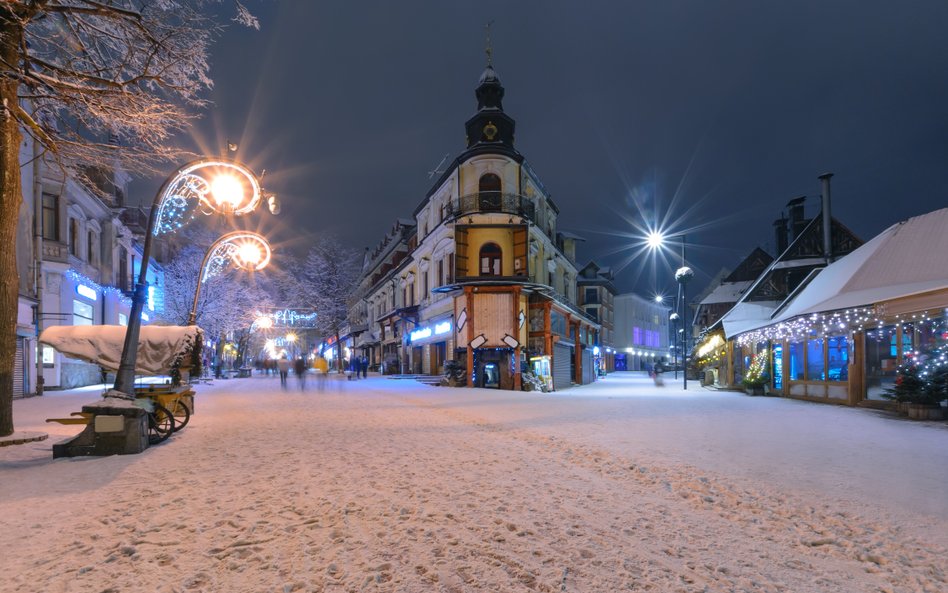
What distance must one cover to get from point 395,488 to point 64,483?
162 inches

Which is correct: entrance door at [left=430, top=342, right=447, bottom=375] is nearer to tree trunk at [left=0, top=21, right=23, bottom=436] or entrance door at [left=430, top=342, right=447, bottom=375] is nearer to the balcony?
the balcony

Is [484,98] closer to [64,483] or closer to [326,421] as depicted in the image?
[326,421]

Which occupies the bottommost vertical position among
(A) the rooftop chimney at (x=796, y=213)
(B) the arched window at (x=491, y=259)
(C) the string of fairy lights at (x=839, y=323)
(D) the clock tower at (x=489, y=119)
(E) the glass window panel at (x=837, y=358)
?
(E) the glass window panel at (x=837, y=358)

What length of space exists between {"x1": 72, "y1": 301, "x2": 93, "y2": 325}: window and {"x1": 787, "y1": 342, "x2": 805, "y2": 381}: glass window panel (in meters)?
32.7

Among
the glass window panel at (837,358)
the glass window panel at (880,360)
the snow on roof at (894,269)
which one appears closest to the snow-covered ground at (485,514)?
the snow on roof at (894,269)

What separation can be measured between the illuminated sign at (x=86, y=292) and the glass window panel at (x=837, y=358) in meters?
33.7

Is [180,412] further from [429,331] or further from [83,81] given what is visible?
[429,331]

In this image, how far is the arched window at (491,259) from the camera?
29.1 meters

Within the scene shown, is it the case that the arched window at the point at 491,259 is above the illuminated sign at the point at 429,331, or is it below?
above

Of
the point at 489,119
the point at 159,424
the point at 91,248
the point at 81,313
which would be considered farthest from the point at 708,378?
the point at 91,248

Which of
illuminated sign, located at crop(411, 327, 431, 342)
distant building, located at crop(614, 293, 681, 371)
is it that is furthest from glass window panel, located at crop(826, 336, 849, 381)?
distant building, located at crop(614, 293, 681, 371)

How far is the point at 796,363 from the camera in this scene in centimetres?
1991

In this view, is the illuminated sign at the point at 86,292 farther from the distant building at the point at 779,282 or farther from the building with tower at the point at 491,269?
the distant building at the point at 779,282

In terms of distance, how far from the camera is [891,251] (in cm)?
1470
